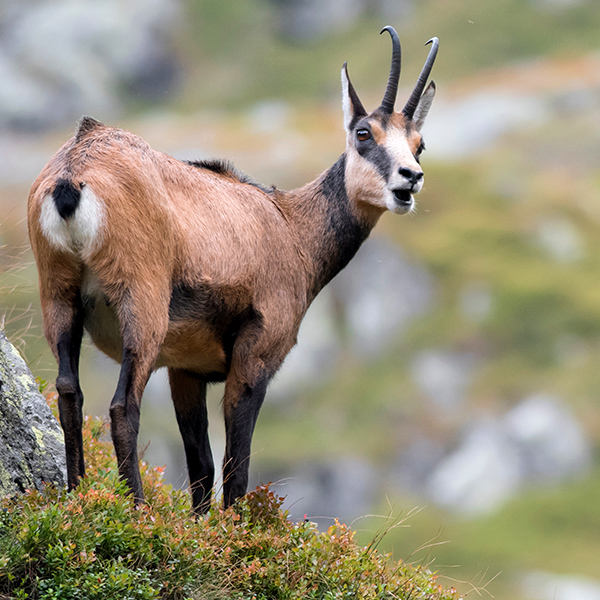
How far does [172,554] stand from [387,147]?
14.6 feet

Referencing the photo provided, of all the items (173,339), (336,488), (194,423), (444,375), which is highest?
(444,375)

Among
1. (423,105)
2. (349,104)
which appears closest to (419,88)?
(423,105)

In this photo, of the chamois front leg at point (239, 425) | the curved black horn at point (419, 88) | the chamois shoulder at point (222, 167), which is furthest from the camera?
the curved black horn at point (419, 88)

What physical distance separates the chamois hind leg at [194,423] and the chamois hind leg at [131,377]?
1774 millimetres

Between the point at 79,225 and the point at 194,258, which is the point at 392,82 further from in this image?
the point at 79,225

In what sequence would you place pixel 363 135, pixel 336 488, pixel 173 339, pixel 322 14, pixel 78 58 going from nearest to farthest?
pixel 173 339, pixel 363 135, pixel 336 488, pixel 78 58, pixel 322 14

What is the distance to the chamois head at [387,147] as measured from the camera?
8.87 m

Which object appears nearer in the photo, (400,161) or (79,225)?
(79,225)

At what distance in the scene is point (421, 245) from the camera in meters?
68.1

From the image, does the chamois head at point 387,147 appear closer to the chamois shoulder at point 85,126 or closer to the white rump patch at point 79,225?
the chamois shoulder at point 85,126

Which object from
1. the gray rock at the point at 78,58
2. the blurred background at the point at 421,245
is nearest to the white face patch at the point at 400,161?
the blurred background at the point at 421,245

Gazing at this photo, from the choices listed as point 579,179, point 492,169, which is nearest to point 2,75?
point 492,169

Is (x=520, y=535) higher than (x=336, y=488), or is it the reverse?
(x=336, y=488)

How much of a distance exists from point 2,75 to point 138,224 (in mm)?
92726
